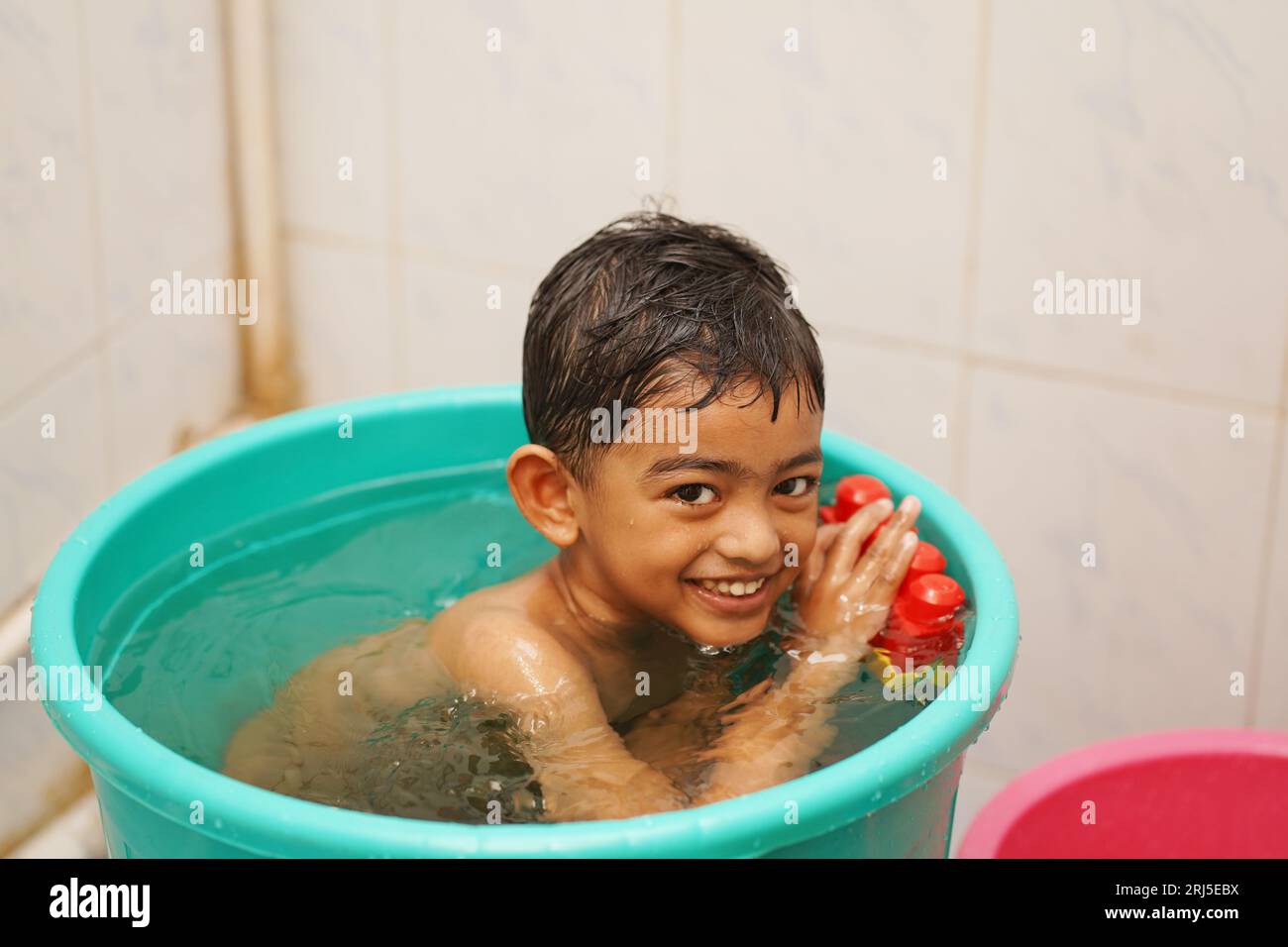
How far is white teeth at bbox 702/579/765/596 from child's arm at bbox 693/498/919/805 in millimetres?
78

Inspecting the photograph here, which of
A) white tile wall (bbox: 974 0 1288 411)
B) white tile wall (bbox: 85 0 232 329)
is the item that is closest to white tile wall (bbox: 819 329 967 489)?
white tile wall (bbox: 974 0 1288 411)

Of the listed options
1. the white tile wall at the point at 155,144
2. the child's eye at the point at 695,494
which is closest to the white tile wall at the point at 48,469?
the white tile wall at the point at 155,144

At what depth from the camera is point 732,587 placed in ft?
3.85

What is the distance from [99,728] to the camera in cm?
92

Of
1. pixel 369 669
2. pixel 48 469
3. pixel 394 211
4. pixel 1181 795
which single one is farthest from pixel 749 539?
pixel 394 211

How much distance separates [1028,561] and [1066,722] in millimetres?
176

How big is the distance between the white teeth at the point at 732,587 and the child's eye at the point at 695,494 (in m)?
0.06

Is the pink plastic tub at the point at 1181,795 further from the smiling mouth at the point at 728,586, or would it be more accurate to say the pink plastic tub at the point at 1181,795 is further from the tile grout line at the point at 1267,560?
the smiling mouth at the point at 728,586

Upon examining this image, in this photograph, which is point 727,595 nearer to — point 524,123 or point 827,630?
point 827,630

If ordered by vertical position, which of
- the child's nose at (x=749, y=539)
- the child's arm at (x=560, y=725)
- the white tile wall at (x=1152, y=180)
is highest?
the white tile wall at (x=1152, y=180)

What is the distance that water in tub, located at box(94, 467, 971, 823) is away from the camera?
1.12 m

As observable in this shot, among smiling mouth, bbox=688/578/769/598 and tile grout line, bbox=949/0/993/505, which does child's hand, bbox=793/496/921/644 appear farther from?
tile grout line, bbox=949/0/993/505

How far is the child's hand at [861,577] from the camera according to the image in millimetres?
1229
